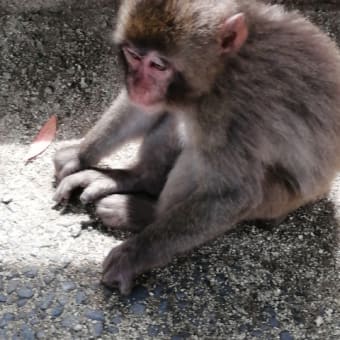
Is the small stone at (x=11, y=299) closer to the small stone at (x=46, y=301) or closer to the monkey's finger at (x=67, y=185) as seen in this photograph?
the small stone at (x=46, y=301)

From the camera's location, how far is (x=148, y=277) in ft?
10.4

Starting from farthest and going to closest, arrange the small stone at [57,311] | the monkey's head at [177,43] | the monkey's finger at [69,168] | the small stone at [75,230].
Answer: the monkey's finger at [69,168] → the small stone at [75,230] → the small stone at [57,311] → the monkey's head at [177,43]

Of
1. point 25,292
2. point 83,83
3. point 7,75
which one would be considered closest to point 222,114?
point 25,292

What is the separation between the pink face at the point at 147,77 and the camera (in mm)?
2824

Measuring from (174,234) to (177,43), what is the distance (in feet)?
2.44

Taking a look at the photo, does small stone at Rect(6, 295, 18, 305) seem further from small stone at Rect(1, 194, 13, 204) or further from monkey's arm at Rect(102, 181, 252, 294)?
small stone at Rect(1, 194, 13, 204)

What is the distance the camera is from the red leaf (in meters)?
3.69

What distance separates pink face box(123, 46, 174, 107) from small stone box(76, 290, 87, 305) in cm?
→ 77

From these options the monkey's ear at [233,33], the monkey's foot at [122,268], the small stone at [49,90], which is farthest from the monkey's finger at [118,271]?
the small stone at [49,90]

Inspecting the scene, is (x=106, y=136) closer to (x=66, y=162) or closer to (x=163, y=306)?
(x=66, y=162)

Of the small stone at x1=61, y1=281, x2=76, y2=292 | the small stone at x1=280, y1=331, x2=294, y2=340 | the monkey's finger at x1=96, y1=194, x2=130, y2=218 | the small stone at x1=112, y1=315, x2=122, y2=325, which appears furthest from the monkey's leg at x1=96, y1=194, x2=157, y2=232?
the small stone at x1=280, y1=331, x2=294, y2=340

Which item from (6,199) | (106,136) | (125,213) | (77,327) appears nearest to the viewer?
(77,327)

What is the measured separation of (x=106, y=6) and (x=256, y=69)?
5.41 ft

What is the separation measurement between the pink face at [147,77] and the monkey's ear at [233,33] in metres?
0.21
